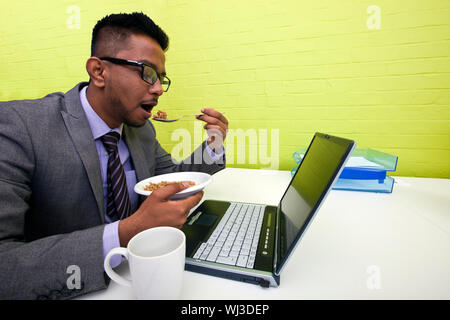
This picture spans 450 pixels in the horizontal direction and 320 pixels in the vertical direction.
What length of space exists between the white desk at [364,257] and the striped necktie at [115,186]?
0.33m

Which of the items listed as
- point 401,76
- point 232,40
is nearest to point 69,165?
point 232,40

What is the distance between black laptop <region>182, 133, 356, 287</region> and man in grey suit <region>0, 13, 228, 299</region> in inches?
4.0

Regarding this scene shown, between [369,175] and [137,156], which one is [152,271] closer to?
[137,156]

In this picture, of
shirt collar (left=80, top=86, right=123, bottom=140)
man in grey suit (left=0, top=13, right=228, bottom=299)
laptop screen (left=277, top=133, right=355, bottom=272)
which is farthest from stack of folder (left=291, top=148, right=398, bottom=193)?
shirt collar (left=80, top=86, right=123, bottom=140)

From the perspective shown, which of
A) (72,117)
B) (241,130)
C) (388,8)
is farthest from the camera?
(241,130)

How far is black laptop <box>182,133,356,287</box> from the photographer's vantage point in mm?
411

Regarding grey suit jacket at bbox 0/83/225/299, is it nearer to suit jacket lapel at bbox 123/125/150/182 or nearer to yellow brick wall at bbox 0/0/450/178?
suit jacket lapel at bbox 123/125/150/182

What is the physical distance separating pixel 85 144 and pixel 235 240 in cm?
60

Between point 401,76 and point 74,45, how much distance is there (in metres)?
2.35

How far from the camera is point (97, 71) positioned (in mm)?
787

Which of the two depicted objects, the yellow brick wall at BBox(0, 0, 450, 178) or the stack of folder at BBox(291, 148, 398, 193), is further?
the yellow brick wall at BBox(0, 0, 450, 178)

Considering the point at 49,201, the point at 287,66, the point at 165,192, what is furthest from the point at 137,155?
the point at 287,66

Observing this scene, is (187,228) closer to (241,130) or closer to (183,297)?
(183,297)
